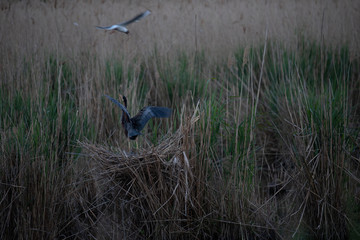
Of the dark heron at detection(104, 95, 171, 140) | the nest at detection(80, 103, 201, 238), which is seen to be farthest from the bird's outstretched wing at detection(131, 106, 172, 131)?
the nest at detection(80, 103, 201, 238)

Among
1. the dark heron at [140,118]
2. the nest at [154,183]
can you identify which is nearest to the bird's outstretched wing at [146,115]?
the dark heron at [140,118]

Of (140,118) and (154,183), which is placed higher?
(140,118)

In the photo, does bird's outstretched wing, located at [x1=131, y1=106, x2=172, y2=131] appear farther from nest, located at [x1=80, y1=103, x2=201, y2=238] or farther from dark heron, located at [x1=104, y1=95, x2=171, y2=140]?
nest, located at [x1=80, y1=103, x2=201, y2=238]

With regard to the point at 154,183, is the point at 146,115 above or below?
above

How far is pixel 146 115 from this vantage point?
164 cm

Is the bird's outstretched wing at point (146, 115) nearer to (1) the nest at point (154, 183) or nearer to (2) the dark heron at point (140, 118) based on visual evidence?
(2) the dark heron at point (140, 118)

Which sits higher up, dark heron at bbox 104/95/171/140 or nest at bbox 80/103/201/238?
dark heron at bbox 104/95/171/140

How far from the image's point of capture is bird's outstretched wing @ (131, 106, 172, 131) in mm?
1630

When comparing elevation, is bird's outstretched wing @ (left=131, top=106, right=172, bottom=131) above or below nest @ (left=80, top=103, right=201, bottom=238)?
above

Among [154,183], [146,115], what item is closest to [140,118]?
[146,115]

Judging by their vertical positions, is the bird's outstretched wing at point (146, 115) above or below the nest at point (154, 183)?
above

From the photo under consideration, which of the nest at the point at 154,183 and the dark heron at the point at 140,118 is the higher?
the dark heron at the point at 140,118

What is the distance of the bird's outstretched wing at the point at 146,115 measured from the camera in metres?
1.63

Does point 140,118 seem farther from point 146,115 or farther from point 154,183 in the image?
point 154,183
